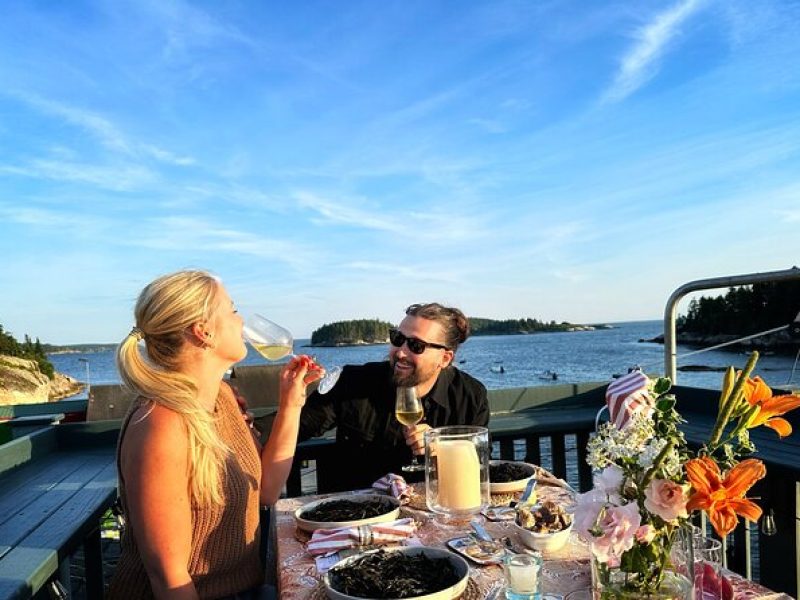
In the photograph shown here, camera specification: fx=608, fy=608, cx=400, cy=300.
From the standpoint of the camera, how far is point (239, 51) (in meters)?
9.09

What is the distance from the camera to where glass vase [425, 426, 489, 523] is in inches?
75.3

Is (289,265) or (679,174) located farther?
(289,265)

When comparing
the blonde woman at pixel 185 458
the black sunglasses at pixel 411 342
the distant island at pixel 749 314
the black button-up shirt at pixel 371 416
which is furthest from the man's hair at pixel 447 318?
the distant island at pixel 749 314

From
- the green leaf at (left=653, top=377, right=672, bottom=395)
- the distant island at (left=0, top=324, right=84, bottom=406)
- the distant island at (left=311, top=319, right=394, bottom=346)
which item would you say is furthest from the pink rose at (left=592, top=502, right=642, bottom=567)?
the distant island at (left=0, top=324, right=84, bottom=406)

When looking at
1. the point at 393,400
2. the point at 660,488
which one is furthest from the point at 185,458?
the point at 393,400

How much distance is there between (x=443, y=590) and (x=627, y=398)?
0.59 metres

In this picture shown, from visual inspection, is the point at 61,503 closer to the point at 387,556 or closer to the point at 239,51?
the point at 387,556

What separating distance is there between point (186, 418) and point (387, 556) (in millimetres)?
746

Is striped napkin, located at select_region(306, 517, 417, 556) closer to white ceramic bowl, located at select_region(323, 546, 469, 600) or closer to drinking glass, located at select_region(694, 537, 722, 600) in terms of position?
white ceramic bowl, located at select_region(323, 546, 469, 600)

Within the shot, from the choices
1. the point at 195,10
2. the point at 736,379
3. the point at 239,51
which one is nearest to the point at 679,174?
the point at 239,51

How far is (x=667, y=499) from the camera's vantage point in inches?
38.8

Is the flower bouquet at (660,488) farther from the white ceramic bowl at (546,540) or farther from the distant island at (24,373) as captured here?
the distant island at (24,373)

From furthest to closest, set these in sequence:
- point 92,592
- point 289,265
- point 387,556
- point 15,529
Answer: point 289,265 < point 92,592 < point 15,529 < point 387,556

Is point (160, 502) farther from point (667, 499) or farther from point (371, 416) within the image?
point (371, 416)
